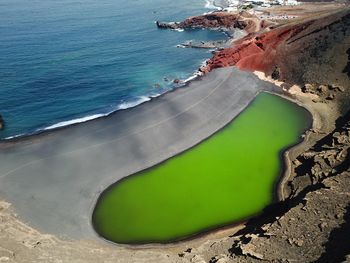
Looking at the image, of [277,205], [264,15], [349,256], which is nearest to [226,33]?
[264,15]

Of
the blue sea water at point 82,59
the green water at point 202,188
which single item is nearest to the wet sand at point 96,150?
the green water at point 202,188

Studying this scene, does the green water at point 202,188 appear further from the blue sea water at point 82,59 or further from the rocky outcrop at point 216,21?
the rocky outcrop at point 216,21

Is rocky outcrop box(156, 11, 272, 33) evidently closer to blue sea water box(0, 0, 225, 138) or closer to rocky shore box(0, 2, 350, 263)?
blue sea water box(0, 0, 225, 138)

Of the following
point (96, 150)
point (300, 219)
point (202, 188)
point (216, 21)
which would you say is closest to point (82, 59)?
point (96, 150)

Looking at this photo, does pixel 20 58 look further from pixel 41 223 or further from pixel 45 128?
pixel 41 223

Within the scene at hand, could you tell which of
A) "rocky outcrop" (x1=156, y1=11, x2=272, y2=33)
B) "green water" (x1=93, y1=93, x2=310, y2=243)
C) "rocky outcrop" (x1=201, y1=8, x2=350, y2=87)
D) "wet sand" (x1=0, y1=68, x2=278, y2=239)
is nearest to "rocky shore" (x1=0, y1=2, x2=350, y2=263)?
"rocky outcrop" (x1=201, y1=8, x2=350, y2=87)

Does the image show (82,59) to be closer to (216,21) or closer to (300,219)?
(216,21)
